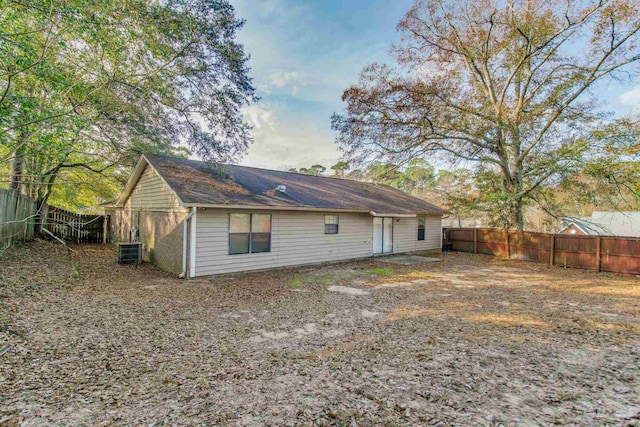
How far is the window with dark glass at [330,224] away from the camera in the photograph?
11555 mm

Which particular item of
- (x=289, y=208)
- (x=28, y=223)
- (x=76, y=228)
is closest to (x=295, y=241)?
(x=289, y=208)

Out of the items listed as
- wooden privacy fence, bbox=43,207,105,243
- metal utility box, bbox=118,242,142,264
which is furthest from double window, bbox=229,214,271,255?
wooden privacy fence, bbox=43,207,105,243

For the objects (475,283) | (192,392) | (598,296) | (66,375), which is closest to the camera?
(192,392)

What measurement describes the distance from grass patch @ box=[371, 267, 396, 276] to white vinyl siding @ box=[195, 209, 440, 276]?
1.91 metres

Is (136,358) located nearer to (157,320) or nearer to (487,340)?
(157,320)

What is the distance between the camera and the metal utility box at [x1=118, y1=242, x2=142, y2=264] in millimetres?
9953

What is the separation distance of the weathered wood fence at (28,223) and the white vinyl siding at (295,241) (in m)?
2.91

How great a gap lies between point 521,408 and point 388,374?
4.14 ft

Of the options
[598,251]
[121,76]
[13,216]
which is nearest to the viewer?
[121,76]

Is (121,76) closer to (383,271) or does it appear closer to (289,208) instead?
(289,208)

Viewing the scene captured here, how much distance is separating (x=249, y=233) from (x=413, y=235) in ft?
30.5

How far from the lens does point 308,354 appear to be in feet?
12.7

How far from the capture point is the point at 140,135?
1009 centimetres

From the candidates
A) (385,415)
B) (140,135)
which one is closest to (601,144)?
(385,415)
